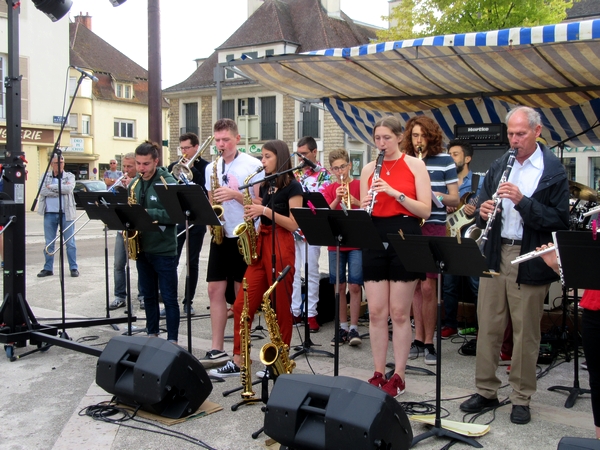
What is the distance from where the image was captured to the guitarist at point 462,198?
6293 mm

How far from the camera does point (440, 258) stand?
3734 millimetres

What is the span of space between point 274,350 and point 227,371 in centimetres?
92

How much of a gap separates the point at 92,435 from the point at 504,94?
5.33 metres

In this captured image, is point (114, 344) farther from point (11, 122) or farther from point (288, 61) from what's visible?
point (288, 61)

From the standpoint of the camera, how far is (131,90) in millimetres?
45250

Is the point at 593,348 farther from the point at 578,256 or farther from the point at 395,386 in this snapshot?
the point at 395,386

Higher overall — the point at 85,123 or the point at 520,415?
the point at 85,123

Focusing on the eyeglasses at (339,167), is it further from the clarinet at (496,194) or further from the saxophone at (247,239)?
the clarinet at (496,194)

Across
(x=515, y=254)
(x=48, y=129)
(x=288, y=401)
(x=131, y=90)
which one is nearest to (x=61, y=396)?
(x=288, y=401)

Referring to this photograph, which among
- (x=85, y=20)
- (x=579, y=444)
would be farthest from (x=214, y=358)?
(x=85, y=20)

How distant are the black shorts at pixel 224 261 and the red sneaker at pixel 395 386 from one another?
167 cm

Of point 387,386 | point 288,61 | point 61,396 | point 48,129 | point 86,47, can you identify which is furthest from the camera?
point 86,47

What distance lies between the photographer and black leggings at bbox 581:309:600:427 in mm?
3381

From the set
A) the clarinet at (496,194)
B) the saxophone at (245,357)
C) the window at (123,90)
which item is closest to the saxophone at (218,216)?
the saxophone at (245,357)
